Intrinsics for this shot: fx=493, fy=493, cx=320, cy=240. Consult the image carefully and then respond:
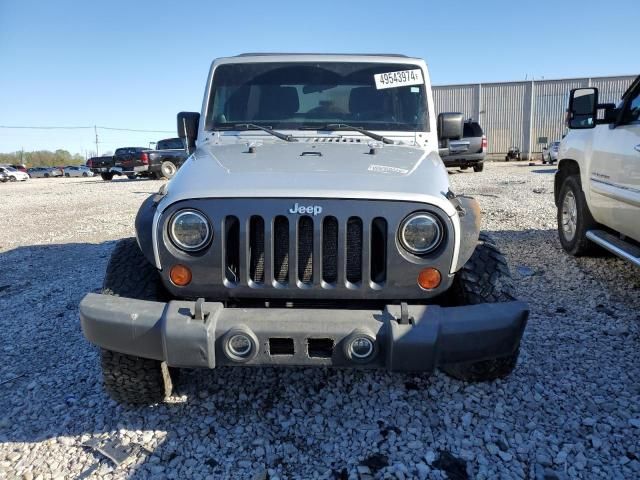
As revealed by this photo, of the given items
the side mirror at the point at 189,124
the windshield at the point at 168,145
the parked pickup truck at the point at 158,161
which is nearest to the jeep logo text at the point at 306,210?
the side mirror at the point at 189,124

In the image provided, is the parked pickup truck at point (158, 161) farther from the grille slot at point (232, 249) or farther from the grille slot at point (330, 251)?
the grille slot at point (330, 251)

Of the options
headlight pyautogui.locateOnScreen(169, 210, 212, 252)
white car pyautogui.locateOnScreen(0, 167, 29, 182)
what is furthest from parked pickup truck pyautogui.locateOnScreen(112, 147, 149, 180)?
white car pyautogui.locateOnScreen(0, 167, 29, 182)

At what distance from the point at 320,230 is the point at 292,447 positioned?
1.09 meters

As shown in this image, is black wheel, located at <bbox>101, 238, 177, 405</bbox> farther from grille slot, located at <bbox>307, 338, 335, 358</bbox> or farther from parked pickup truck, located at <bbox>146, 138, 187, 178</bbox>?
parked pickup truck, located at <bbox>146, 138, 187, 178</bbox>

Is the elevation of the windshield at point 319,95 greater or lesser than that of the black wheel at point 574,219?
greater

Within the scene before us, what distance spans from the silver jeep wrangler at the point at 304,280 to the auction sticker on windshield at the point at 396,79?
1166 millimetres

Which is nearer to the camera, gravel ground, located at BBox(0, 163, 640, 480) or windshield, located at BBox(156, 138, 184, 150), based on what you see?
gravel ground, located at BBox(0, 163, 640, 480)

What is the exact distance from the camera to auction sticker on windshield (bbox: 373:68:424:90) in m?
3.72

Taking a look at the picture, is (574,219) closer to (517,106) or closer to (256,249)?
(256,249)

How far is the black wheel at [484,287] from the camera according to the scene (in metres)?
2.45

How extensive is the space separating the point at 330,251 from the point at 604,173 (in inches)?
128

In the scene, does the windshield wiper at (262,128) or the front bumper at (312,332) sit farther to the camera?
the windshield wiper at (262,128)

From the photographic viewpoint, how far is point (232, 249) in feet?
7.73

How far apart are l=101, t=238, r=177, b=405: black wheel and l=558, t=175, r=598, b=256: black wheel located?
14.4ft
